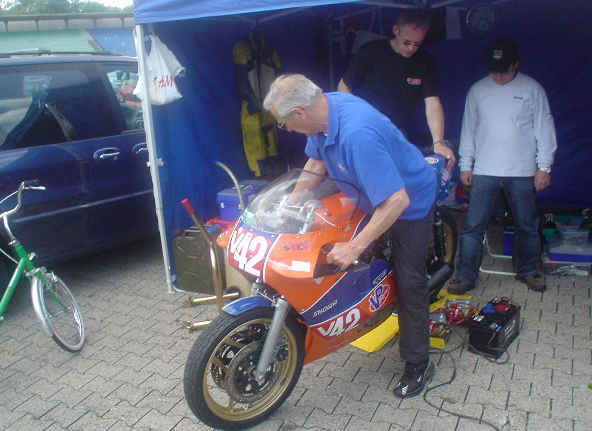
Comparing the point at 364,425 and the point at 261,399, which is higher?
the point at 261,399

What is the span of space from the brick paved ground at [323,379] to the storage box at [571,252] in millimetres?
168

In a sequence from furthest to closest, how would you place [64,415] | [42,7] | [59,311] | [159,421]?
[42,7] < [59,311] < [64,415] < [159,421]

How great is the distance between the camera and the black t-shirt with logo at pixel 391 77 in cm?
414

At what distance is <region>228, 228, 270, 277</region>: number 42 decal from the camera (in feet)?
7.90

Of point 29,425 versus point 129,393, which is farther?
point 129,393

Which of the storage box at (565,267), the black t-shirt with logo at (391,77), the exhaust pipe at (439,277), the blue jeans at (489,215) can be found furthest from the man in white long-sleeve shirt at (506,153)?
the exhaust pipe at (439,277)

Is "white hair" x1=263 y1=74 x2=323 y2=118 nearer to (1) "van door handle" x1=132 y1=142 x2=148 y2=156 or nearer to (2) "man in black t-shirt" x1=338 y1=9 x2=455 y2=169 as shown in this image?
(2) "man in black t-shirt" x1=338 y1=9 x2=455 y2=169

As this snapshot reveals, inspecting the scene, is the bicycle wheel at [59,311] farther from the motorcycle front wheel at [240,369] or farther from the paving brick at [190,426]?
the motorcycle front wheel at [240,369]

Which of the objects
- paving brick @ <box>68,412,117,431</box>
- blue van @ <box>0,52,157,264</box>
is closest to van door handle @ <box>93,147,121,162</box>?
blue van @ <box>0,52,157,264</box>

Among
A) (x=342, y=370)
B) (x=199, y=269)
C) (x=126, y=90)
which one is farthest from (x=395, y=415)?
(x=126, y=90)

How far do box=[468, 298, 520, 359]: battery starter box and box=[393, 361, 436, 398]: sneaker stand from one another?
17.9 inches

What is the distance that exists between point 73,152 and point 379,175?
2865 mm

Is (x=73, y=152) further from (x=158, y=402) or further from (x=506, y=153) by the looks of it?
(x=506, y=153)

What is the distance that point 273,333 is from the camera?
2482mm
